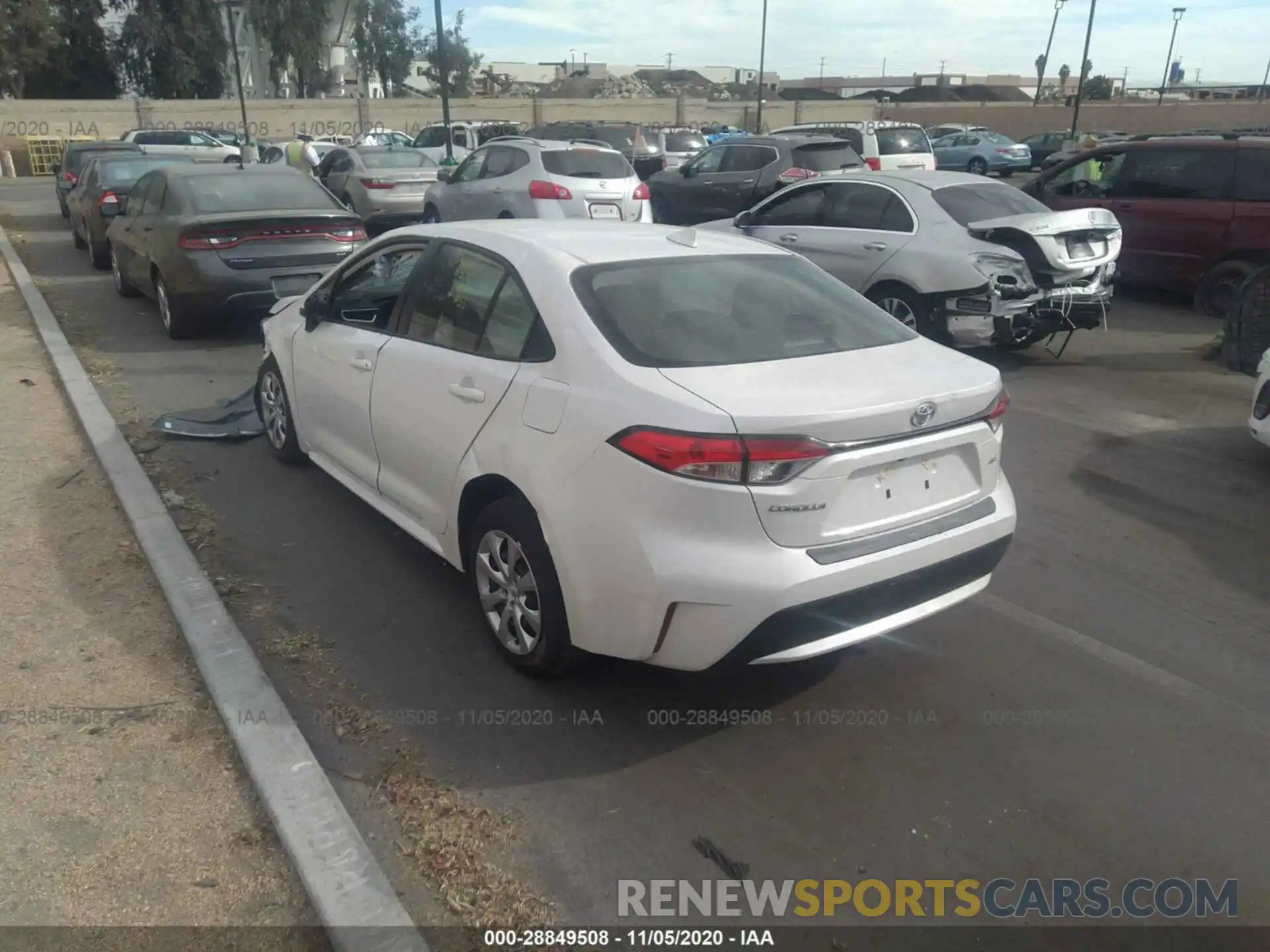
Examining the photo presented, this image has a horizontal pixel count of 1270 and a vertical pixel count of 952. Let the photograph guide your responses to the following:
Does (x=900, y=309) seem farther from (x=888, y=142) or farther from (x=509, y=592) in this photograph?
(x=888, y=142)

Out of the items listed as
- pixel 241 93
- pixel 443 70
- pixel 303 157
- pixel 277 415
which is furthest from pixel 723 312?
pixel 241 93

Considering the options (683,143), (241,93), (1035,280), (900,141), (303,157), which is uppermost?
(241,93)

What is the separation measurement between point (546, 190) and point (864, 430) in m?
11.6

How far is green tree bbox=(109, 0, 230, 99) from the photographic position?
5291 centimetres

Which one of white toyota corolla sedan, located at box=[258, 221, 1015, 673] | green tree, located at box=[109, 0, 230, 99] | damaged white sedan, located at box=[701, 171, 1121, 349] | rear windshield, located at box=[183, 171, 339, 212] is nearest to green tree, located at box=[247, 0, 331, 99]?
green tree, located at box=[109, 0, 230, 99]

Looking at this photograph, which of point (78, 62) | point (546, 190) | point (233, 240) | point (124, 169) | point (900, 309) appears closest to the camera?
point (900, 309)

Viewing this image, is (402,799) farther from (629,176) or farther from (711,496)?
(629,176)

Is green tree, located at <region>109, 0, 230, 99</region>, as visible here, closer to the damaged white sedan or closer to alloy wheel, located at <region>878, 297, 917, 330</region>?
the damaged white sedan

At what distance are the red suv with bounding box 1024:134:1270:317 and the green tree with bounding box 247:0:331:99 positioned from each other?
57871 mm

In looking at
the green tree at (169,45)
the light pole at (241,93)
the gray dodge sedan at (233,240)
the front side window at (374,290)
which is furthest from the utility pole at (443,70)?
the green tree at (169,45)

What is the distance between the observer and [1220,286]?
35.4 feet

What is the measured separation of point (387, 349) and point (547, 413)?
1.40 m

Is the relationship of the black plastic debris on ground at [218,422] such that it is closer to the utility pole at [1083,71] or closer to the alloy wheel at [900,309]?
the alloy wheel at [900,309]

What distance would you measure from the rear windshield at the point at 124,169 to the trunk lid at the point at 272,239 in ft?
19.7
